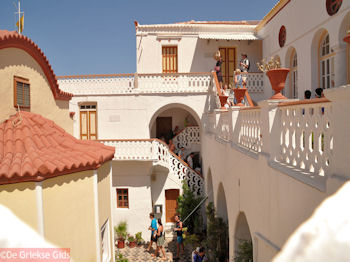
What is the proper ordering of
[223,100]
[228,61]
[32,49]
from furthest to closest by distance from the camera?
[228,61], [223,100], [32,49]

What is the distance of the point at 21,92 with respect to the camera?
6.69 meters

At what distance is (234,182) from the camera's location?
726 cm

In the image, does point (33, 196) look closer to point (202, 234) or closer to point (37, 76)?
A: point (37, 76)

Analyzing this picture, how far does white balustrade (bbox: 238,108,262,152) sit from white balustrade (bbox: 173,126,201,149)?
10.8 m

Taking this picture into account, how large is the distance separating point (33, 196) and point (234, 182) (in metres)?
4.59

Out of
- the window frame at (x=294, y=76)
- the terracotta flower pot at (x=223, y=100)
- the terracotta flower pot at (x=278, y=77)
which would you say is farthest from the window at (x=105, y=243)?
the window frame at (x=294, y=76)

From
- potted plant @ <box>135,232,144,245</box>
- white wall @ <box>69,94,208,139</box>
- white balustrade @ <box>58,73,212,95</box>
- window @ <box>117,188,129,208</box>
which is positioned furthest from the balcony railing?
potted plant @ <box>135,232,144,245</box>

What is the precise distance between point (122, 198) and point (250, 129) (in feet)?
36.3

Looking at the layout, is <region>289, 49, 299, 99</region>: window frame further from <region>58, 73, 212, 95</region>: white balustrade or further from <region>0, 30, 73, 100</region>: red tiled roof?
<region>0, 30, 73, 100</region>: red tiled roof

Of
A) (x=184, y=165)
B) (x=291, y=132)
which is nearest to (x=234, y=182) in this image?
(x=291, y=132)

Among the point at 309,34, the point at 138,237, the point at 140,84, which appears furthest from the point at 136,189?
the point at 309,34

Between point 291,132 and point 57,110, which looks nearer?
point 291,132

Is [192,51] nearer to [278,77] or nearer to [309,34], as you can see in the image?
[309,34]

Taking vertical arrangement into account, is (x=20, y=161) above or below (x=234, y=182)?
above
